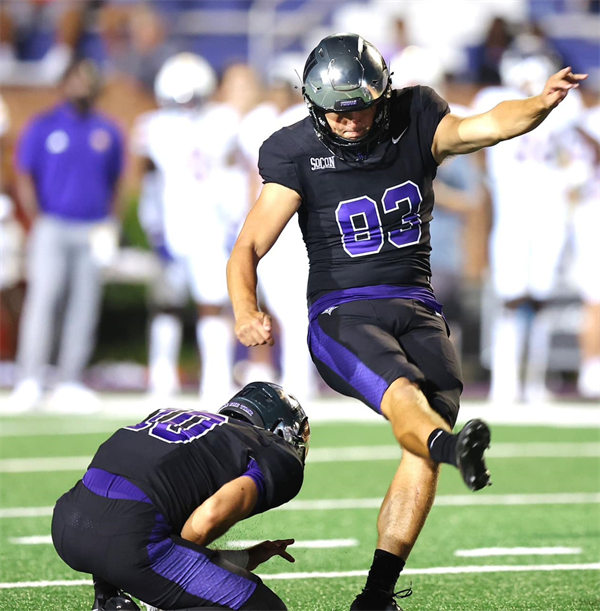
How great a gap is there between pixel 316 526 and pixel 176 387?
5534mm

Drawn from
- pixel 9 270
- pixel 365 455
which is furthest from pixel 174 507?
pixel 9 270

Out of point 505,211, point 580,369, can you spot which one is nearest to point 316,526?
point 505,211

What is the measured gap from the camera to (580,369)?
1264 cm

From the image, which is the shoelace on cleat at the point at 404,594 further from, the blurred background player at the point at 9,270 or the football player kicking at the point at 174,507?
the blurred background player at the point at 9,270

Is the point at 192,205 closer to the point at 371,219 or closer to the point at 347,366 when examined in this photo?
the point at 371,219

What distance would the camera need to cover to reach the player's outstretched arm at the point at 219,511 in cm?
384

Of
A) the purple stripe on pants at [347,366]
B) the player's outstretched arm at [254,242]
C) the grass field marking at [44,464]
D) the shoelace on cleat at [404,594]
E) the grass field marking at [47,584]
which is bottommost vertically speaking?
the grass field marking at [44,464]

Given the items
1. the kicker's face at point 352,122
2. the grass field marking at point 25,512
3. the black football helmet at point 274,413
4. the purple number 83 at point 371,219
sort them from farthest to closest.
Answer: the grass field marking at point 25,512
the purple number 83 at point 371,219
the kicker's face at point 352,122
the black football helmet at point 274,413

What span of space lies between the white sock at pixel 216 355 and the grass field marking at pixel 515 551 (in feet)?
17.6

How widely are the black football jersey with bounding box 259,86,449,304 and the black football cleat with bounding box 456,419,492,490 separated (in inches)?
42.2

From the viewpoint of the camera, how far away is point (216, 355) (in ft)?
36.2

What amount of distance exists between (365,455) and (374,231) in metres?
3.85

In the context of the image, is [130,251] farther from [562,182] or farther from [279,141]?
[279,141]

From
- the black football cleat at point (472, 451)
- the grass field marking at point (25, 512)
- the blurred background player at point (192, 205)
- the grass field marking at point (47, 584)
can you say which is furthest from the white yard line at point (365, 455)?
the black football cleat at point (472, 451)
